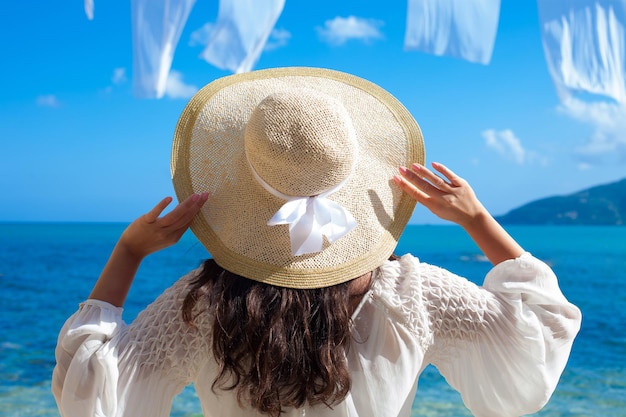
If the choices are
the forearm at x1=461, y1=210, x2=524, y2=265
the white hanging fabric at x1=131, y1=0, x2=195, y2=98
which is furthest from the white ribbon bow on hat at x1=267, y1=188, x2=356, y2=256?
the white hanging fabric at x1=131, y1=0, x2=195, y2=98

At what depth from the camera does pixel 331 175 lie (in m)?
1.08

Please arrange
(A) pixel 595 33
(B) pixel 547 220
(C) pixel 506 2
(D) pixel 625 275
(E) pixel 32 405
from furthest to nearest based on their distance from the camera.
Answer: (B) pixel 547 220, (C) pixel 506 2, (D) pixel 625 275, (E) pixel 32 405, (A) pixel 595 33

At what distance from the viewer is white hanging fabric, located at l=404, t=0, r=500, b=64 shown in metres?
4.67

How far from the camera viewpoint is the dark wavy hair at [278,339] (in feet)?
3.32

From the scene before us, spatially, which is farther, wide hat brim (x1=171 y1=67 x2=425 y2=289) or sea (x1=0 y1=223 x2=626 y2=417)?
sea (x1=0 y1=223 x2=626 y2=417)

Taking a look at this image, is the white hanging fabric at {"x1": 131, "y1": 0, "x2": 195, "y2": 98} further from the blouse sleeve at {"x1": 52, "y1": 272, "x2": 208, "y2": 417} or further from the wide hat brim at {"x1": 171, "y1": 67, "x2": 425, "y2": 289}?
the blouse sleeve at {"x1": 52, "y1": 272, "x2": 208, "y2": 417}

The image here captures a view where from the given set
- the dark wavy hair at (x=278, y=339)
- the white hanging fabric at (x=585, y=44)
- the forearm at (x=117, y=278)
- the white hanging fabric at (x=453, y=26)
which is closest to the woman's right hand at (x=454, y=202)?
the dark wavy hair at (x=278, y=339)

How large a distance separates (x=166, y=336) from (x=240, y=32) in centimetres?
399

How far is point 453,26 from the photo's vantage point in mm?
4855

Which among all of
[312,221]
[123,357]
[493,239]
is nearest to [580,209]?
[493,239]

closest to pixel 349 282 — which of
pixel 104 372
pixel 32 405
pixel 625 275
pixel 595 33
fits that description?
pixel 104 372

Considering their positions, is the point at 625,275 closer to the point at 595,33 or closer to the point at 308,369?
the point at 595,33

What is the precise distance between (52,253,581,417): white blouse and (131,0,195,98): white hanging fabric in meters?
3.67

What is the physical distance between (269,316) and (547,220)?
142 feet
